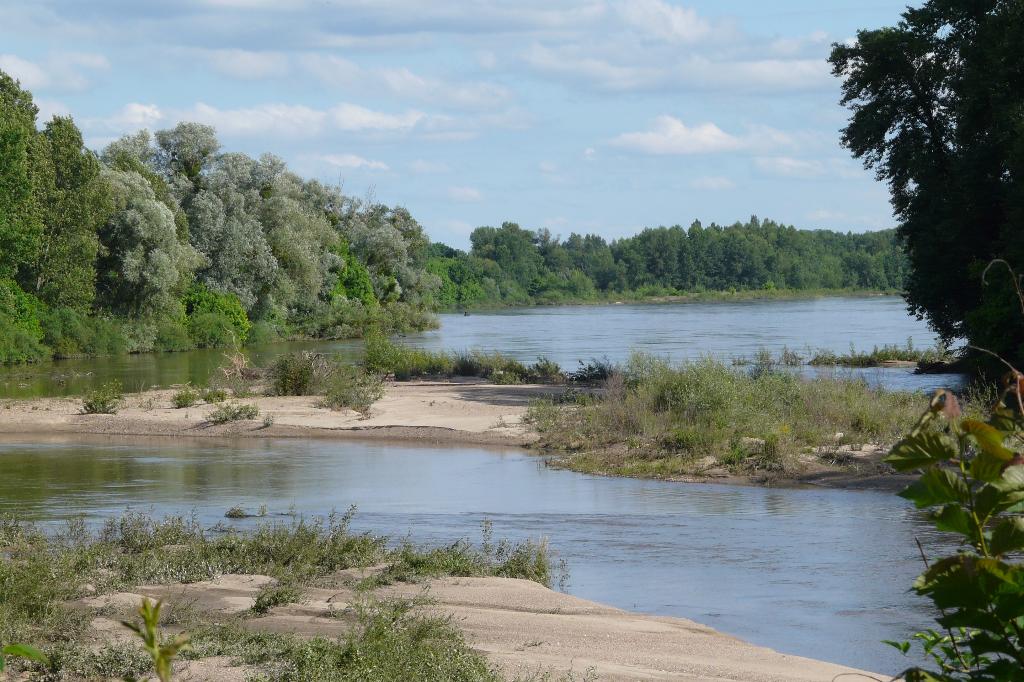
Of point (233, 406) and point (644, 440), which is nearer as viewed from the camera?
point (644, 440)

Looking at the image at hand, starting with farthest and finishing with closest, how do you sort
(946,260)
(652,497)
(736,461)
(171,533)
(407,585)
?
(946,260)
(736,461)
(652,497)
(171,533)
(407,585)

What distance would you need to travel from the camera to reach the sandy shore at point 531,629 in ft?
29.0

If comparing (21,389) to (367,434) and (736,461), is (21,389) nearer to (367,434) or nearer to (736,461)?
(367,434)

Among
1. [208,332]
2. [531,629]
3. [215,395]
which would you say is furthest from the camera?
[208,332]

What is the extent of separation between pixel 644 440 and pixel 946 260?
639 inches

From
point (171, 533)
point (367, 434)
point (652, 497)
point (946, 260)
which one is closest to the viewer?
point (171, 533)

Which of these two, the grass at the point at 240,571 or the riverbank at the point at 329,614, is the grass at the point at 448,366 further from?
the riverbank at the point at 329,614

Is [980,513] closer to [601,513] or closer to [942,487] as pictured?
[942,487]

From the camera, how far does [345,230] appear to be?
88.3 metres

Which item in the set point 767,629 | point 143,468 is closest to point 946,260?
point 143,468

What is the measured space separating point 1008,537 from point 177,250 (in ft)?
191

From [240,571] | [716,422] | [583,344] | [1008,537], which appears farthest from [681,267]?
[1008,537]

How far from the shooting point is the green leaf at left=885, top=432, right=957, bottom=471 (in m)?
2.74

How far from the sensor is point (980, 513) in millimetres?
2820
